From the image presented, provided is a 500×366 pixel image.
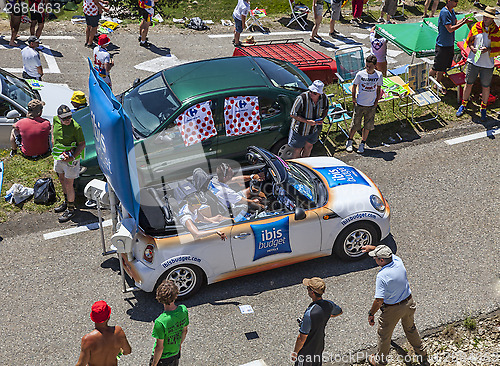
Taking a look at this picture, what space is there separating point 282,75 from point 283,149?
1355 mm

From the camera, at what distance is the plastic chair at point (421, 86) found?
476 inches

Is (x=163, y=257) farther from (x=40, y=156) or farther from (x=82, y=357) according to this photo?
(x=40, y=156)

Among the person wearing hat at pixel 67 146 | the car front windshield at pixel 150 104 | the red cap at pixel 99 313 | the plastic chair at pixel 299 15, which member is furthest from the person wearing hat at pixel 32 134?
the plastic chair at pixel 299 15

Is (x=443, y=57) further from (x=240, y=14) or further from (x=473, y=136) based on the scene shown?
(x=240, y=14)

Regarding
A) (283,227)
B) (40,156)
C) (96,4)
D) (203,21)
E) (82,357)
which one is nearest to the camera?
(82,357)

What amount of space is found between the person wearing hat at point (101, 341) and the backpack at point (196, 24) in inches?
494

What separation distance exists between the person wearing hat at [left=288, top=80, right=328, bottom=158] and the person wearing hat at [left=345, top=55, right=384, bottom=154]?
108 cm

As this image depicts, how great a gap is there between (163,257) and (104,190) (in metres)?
1.43

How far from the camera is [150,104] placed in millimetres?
9609

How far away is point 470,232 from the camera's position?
909cm

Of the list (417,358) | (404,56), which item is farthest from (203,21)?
(417,358)

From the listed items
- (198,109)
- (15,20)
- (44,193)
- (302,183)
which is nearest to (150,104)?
(198,109)

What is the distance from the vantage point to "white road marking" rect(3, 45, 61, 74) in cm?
1357

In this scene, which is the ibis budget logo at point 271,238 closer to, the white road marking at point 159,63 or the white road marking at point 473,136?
the white road marking at point 473,136
